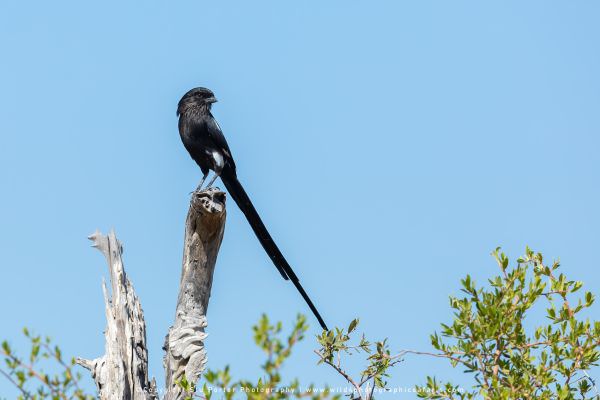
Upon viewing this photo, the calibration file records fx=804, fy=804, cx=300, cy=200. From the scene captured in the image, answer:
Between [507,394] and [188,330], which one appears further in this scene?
[188,330]

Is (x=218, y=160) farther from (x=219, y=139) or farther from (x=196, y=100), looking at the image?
(x=196, y=100)

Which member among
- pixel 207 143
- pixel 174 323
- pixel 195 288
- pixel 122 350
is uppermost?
pixel 207 143

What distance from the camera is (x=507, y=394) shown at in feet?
A: 10.3

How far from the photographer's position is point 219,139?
271 inches

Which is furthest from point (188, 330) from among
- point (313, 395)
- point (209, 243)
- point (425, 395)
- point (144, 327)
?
point (313, 395)

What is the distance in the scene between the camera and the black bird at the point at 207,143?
21.2ft

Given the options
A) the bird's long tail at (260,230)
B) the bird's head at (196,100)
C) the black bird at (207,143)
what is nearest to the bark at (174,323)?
the bird's long tail at (260,230)

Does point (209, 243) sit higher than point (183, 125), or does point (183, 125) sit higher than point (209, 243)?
point (183, 125)

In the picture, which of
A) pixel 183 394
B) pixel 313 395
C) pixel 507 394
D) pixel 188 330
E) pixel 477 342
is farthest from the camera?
pixel 188 330

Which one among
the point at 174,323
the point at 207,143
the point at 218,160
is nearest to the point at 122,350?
the point at 174,323

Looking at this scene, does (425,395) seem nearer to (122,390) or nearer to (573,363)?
(573,363)

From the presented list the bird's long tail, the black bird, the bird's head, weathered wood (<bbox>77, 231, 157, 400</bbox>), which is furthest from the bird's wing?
weathered wood (<bbox>77, 231, 157, 400</bbox>)

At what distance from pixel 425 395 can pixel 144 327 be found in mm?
1800

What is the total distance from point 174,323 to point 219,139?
2.46 metres
